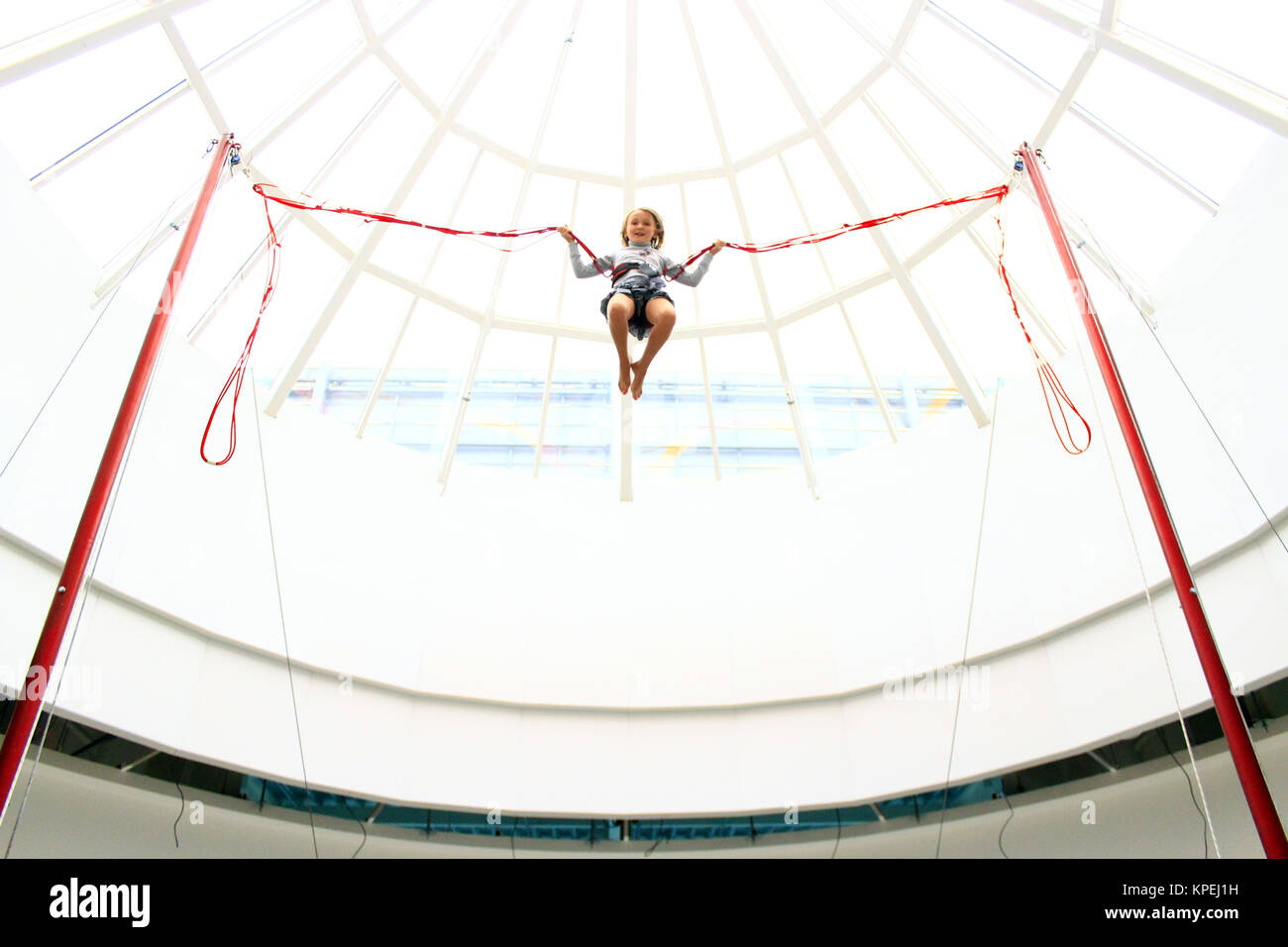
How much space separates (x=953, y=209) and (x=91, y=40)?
10735mm

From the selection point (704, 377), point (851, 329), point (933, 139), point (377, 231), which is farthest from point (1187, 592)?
point (377, 231)

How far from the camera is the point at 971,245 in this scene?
39.9 ft

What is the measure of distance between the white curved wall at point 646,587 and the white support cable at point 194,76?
2.25 m

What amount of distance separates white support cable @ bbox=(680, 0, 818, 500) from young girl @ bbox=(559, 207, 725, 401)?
176 inches

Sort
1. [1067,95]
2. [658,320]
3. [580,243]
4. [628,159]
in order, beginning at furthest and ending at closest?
[628,159], [1067,95], [580,243], [658,320]

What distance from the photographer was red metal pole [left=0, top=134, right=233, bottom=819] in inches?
183

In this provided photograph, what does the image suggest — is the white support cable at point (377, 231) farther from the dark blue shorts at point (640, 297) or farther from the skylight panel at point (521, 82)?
the dark blue shorts at point (640, 297)

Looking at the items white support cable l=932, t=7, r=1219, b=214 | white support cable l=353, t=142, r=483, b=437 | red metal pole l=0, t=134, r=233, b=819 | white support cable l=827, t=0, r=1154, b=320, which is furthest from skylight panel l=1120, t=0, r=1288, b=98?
red metal pole l=0, t=134, r=233, b=819

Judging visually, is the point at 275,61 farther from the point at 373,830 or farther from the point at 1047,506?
the point at 1047,506

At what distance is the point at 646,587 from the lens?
14.0 metres

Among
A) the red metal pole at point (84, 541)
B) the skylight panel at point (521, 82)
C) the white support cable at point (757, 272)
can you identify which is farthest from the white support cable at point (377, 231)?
the red metal pole at point (84, 541)

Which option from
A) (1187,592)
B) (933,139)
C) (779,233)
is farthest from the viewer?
(779,233)

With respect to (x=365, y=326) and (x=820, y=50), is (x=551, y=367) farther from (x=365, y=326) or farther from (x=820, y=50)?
(x=820, y=50)

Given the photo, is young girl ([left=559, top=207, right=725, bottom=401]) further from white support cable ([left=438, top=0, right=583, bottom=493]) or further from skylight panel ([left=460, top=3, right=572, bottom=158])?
skylight panel ([left=460, top=3, right=572, bottom=158])
